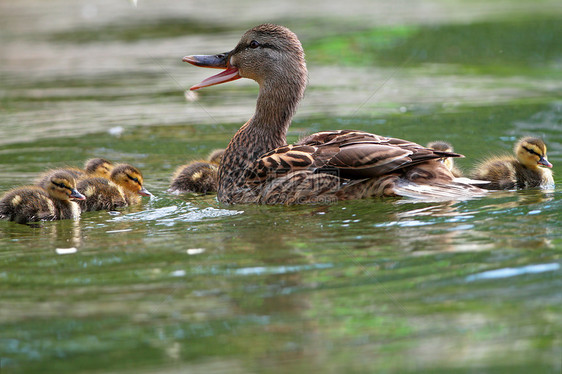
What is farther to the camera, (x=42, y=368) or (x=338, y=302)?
(x=338, y=302)

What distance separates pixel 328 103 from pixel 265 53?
340 centimetres

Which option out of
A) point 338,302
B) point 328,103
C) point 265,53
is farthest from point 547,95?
point 338,302

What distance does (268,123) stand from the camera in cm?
634

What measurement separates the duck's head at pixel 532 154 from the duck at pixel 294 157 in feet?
2.08

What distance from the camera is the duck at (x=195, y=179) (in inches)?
258

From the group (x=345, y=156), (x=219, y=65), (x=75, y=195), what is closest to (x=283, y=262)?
(x=345, y=156)

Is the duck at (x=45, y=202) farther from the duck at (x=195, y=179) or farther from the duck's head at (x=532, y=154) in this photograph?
the duck's head at (x=532, y=154)

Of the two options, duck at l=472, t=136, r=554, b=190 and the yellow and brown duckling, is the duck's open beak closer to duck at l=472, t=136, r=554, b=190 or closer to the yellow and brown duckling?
the yellow and brown duckling

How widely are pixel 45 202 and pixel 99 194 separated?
46 centimetres

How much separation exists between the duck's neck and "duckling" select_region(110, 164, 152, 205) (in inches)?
23.3

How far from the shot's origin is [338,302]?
3.69 m

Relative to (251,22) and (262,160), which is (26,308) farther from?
(251,22)

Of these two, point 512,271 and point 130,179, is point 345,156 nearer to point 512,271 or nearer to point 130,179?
point 130,179

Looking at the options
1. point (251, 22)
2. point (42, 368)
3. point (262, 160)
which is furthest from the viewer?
point (251, 22)
